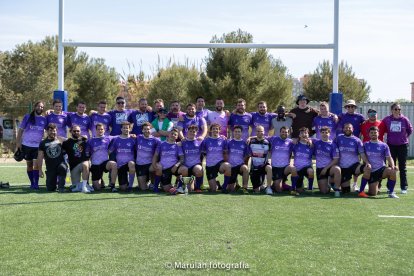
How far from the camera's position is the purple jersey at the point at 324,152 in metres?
8.02

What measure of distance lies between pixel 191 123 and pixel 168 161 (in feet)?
2.81

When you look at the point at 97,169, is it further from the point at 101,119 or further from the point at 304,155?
the point at 304,155

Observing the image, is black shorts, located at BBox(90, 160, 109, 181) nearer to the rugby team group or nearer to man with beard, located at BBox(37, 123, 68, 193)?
the rugby team group

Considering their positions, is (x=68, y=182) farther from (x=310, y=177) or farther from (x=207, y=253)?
(x=207, y=253)

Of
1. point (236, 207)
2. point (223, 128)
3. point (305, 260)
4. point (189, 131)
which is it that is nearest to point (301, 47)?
point (223, 128)

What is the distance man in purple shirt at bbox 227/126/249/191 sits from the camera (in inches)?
322

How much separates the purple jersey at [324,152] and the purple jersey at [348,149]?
11cm

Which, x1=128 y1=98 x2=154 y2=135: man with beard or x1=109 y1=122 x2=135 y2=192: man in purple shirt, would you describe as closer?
x1=109 y1=122 x2=135 y2=192: man in purple shirt

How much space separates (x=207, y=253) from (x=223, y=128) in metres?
4.80

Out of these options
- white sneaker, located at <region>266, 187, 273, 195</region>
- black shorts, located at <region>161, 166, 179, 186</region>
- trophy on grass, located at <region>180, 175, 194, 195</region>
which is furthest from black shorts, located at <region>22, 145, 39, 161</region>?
white sneaker, located at <region>266, 187, 273, 195</region>

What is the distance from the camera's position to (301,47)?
31.3ft

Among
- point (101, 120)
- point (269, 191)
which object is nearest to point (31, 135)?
point (101, 120)

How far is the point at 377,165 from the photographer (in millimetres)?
7887

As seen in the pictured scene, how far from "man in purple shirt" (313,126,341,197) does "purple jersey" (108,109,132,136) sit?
3285mm
